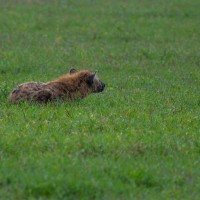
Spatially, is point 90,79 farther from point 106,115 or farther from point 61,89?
point 106,115

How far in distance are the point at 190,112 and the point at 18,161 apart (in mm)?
4160

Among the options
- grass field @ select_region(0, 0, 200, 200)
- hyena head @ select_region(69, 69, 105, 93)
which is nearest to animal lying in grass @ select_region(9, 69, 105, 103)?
hyena head @ select_region(69, 69, 105, 93)

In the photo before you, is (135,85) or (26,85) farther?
(135,85)

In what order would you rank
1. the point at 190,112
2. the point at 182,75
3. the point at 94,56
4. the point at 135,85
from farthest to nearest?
the point at 94,56, the point at 182,75, the point at 135,85, the point at 190,112

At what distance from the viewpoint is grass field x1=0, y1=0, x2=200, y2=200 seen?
8.47 m

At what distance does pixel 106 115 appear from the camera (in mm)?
11844

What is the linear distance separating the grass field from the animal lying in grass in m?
0.21

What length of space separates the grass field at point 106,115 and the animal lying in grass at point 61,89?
21cm

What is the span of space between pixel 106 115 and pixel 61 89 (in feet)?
5.34

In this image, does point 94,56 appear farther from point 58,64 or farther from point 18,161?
point 18,161

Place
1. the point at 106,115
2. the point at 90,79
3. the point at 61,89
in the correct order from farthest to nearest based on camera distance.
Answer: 1. the point at 90,79
2. the point at 61,89
3. the point at 106,115

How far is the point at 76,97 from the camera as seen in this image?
1345cm

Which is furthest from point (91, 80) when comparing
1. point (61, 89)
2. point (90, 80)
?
point (61, 89)

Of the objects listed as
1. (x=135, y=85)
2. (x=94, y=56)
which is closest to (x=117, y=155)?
(x=135, y=85)
